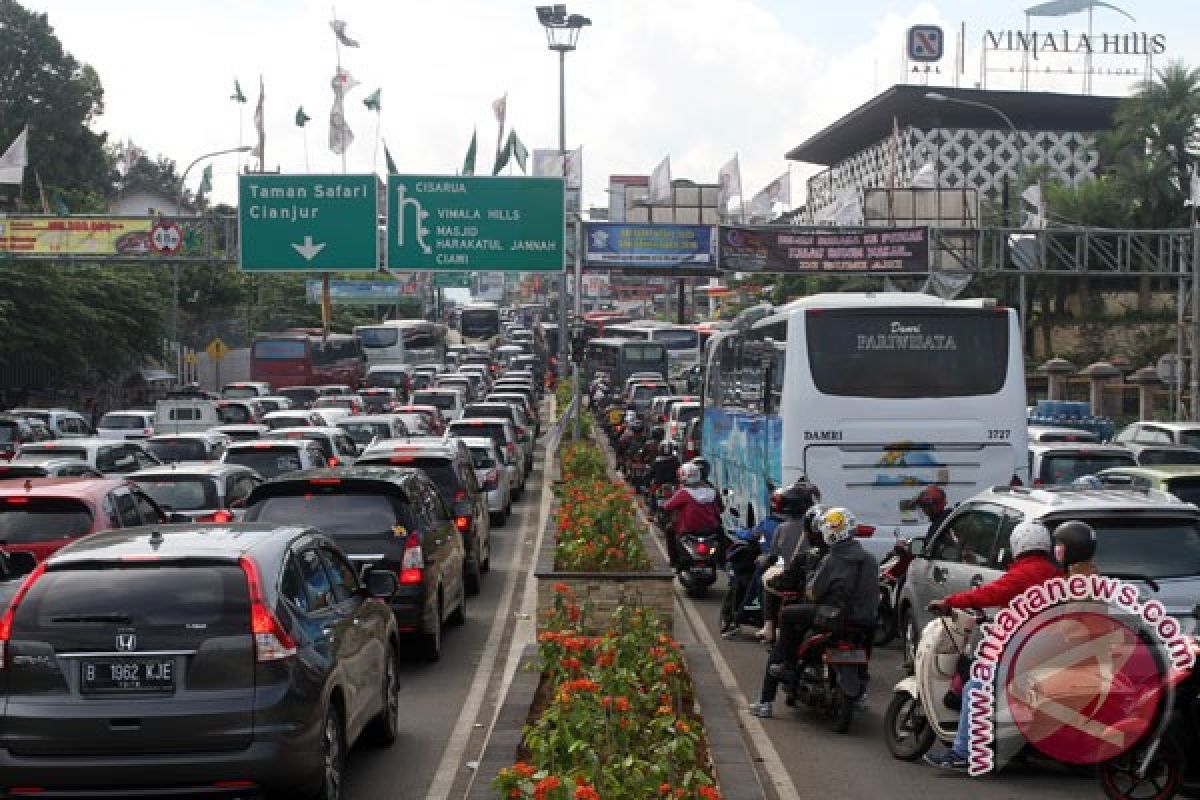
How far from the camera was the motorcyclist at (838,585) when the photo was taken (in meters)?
11.0

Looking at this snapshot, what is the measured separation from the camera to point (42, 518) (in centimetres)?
1352

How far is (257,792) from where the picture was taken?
7.93 m

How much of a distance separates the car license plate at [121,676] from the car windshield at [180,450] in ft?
62.5

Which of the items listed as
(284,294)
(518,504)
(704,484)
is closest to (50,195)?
(284,294)

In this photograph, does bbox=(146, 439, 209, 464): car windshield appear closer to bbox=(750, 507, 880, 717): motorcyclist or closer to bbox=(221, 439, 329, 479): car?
bbox=(221, 439, 329, 479): car

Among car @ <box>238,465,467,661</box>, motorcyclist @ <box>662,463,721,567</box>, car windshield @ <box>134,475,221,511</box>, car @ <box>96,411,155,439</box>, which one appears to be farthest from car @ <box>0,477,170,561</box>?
car @ <box>96,411,155,439</box>

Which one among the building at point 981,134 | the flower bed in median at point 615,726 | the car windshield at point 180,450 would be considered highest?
the building at point 981,134

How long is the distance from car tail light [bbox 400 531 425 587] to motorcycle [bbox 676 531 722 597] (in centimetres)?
539

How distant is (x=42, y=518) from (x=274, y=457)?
9.40 metres

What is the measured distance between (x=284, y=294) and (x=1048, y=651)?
326 feet

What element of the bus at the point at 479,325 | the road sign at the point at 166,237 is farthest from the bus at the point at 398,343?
the road sign at the point at 166,237

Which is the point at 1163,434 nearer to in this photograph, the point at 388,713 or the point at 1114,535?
the point at 1114,535

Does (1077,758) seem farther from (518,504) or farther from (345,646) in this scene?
(518,504)

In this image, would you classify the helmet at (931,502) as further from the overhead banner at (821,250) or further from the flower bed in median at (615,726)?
the overhead banner at (821,250)
